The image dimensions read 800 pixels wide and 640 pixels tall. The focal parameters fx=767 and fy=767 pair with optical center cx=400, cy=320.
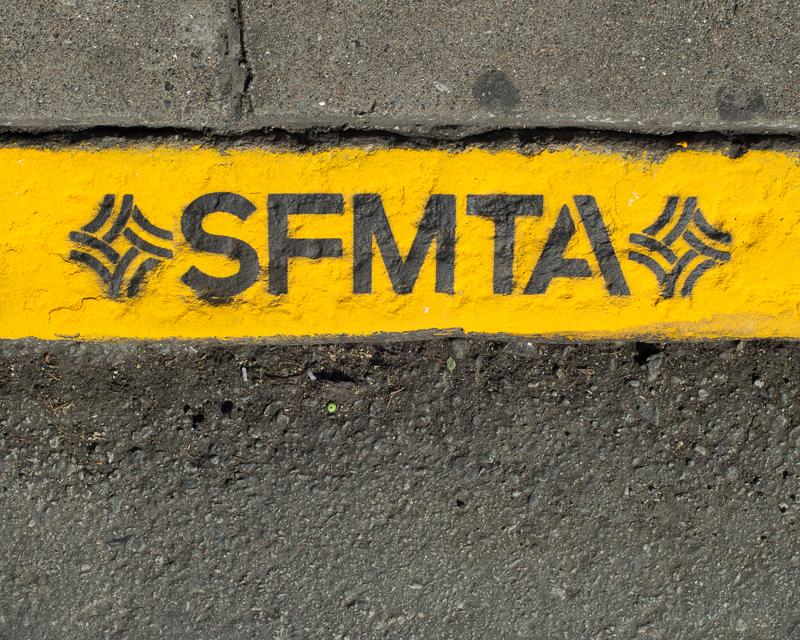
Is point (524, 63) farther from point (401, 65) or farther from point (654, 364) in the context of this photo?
point (654, 364)

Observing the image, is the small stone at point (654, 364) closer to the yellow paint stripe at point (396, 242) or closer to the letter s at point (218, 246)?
the yellow paint stripe at point (396, 242)

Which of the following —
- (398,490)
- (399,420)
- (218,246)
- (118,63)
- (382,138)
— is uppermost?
(118,63)

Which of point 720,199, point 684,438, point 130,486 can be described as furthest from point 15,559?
point 720,199

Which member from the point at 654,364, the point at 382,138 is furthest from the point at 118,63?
the point at 654,364

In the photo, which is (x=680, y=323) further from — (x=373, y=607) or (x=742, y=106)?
(x=373, y=607)

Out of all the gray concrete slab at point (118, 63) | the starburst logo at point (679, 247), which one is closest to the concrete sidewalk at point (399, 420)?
the gray concrete slab at point (118, 63)

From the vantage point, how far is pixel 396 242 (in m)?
2.43

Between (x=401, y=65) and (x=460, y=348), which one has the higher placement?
(x=401, y=65)

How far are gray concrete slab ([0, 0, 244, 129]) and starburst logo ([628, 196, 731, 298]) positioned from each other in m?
1.39

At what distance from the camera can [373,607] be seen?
2539 millimetres

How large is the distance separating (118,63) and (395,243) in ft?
3.38

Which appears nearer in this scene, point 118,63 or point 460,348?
point 118,63

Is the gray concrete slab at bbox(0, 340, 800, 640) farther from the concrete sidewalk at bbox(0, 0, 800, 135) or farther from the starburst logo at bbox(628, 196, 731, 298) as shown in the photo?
the concrete sidewalk at bbox(0, 0, 800, 135)

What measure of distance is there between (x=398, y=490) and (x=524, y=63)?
56.6 inches
